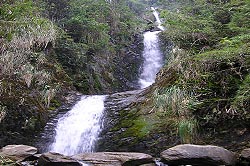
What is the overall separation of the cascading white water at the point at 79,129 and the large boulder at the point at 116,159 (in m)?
1.63

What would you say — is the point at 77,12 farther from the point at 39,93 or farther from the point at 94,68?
the point at 39,93

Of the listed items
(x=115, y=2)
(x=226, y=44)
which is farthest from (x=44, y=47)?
(x=115, y=2)

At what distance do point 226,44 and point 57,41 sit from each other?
26.4 ft

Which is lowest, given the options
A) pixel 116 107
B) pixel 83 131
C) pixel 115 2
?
pixel 83 131

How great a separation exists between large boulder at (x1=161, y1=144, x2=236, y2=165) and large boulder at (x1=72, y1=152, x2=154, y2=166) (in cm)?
52

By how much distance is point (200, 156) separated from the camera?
220 inches

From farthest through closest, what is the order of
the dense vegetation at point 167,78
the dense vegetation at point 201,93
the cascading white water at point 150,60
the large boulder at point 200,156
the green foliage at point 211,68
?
the cascading white water at point 150,60, the dense vegetation at point 167,78, the green foliage at point 211,68, the dense vegetation at point 201,93, the large boulder at point 200,156

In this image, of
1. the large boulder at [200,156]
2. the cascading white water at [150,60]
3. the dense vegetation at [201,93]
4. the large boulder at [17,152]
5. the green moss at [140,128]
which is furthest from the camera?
the cascading white water at [150,60]

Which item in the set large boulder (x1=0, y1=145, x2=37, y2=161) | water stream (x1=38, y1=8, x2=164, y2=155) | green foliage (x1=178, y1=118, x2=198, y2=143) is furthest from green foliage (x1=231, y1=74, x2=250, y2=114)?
large boulder (x1=0, y1=145, x2=37, y2=161)

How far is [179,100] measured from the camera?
7207 mm

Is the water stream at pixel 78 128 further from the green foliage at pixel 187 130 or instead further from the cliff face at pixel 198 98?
the green foliage at pixel 187 130

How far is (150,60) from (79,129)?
10952mm

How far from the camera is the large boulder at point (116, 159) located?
6.04m

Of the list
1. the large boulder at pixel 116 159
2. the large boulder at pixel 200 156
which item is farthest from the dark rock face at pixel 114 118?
the large boulder at pixel 200 156
